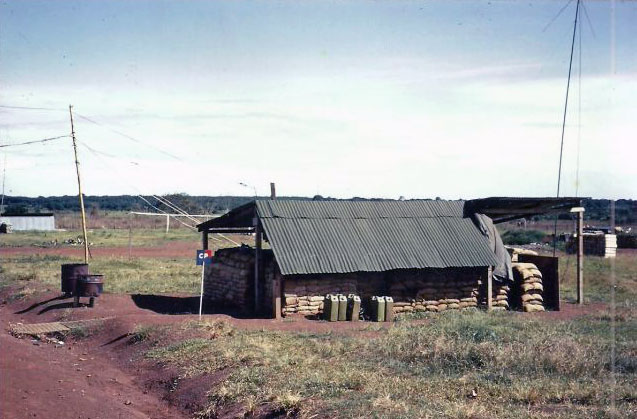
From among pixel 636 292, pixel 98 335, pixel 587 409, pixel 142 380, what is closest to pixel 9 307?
pixel 98 335

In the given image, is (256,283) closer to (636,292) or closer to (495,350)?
(495,350)

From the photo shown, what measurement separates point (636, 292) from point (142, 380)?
68.7ft

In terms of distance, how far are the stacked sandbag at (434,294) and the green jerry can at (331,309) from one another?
7.95ft

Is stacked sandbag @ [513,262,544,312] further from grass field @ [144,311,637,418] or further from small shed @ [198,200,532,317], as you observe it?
grass field @ [144,311,637,418]

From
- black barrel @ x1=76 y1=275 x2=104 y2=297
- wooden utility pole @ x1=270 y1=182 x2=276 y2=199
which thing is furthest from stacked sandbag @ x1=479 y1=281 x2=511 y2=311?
black barrel @ x1=76 y1=275 x2=104 y2=297

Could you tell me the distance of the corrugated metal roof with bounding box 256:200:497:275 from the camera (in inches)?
794

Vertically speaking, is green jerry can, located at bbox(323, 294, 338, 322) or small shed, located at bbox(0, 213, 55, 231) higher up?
small shed, located at bbox(0, 213, 55, 231)

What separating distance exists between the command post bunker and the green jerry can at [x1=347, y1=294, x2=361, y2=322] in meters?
0.61

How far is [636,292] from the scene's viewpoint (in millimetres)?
25906

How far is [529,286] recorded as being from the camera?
890 inches

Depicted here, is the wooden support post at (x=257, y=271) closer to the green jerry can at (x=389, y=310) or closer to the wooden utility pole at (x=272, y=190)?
the green jerry can at (x=389, y=310)

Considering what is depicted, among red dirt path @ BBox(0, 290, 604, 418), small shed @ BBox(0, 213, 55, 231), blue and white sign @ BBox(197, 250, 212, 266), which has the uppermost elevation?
small shed @ BBox(0, 213, 55, 231)

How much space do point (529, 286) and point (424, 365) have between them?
36.8 feet

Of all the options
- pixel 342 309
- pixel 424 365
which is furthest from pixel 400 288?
pixel 424 365
